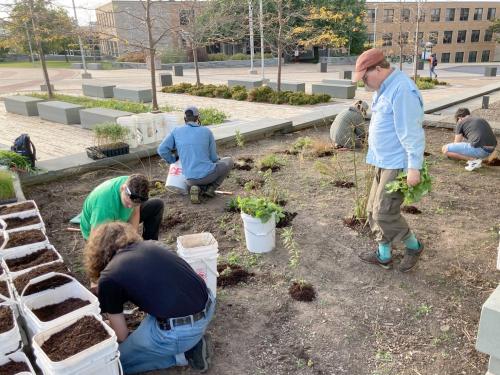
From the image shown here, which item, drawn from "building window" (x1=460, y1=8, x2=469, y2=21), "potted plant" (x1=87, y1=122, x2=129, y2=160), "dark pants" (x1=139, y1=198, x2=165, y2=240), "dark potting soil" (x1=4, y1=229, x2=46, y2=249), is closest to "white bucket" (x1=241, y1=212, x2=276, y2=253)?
"dark pants" (x1=139, y1=198, x2=165, y2=240)

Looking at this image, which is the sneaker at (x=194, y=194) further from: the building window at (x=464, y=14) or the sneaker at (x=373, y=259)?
the building window at (x=464, y=14)

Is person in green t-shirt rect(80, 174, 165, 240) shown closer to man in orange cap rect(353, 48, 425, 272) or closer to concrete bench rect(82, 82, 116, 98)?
man in orange cap rect(353, 48, 425, 272)

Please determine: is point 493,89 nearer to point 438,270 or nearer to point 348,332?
point 438,270

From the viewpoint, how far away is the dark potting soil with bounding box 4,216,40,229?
4017 mm

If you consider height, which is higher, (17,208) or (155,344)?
(17,208)

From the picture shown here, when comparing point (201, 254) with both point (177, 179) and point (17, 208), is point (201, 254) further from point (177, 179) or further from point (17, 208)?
point (177, 179)

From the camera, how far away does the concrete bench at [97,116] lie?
9812 millimetres

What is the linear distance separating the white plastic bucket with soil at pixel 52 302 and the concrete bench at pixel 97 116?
23.7 feet

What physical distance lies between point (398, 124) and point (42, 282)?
110 inches

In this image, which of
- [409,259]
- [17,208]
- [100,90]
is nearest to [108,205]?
[17,208]

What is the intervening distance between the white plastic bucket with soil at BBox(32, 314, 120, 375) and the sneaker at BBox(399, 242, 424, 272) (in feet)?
8.36

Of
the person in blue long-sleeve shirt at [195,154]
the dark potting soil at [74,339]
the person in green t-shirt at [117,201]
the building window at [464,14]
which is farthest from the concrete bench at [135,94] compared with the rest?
the building window at [464,14]

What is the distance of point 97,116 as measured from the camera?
10.1 metres

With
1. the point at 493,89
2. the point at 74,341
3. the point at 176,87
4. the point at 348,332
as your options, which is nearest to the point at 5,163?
the point at 74,341
